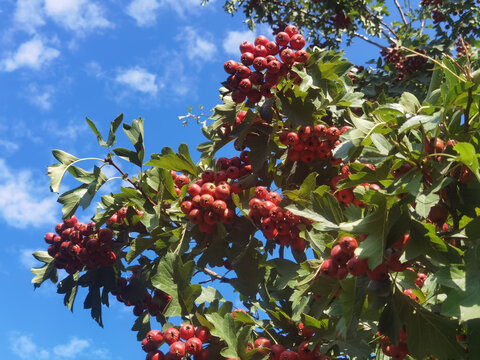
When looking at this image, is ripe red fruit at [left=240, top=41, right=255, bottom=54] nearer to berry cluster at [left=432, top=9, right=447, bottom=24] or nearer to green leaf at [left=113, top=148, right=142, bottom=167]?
green leaf at [left=113, top=148, right=142, bottom=167]

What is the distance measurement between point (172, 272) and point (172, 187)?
0.61m

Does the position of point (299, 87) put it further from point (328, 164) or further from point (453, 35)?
point (453, 35)

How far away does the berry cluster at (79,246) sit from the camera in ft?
12.3

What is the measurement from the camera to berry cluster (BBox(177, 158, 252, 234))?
3076 mm

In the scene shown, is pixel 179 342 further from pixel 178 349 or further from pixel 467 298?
pixel 467 298

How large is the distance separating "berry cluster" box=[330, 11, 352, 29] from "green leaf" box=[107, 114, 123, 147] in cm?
598

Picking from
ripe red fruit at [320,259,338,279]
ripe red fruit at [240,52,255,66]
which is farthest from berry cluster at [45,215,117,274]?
ripe red fruit at [320,259,338,279]

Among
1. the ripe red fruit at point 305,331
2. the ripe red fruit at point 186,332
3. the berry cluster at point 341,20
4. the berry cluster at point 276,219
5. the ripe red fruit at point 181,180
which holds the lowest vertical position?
the ripe red fruit at point 305,331

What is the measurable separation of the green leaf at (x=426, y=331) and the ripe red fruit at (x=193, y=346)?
1.04 m

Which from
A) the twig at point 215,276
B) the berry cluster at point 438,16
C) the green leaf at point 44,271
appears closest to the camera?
the twig at point 215,276

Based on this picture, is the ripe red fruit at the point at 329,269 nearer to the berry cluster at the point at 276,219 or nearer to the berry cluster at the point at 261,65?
the berry cluster at the point at 276,219

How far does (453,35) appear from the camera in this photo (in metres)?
7.45

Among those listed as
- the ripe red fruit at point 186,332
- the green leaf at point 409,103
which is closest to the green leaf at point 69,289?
the ripe red fruit at point 186,332

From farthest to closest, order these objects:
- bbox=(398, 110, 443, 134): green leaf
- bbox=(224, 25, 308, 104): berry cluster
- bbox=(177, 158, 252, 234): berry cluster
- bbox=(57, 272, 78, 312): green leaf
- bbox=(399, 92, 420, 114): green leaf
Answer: bbox=(57, 272, 78, 312): green leaf
bbox=(224, 25, 308, 104): berry cluster
bbox=(177, 158, 252, 234): berry cluster
bbox=(399, 92, 420, 114): green leaf
bbox=(398, 110, 443, 134): green leaf
